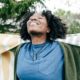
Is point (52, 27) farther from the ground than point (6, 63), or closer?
farther from the ground

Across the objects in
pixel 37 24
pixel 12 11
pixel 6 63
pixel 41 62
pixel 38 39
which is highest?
pixel 37 24

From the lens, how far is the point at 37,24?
4.09 metres

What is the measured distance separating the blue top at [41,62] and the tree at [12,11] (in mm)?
4050

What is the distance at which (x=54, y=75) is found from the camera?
4.02 metres

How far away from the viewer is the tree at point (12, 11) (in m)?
8.14

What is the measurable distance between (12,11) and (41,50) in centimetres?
424

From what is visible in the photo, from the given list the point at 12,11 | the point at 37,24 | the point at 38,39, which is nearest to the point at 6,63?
the point at 38,39

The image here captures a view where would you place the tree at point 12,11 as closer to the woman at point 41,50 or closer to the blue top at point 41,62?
the woman at point 41,50

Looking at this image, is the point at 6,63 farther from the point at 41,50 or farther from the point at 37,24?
the point at 37,24

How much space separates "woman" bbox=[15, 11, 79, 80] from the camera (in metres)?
4.02

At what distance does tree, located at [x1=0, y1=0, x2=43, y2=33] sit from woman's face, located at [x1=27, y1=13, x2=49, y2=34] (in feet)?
13.0

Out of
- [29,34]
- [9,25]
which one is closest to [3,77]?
[29,34]

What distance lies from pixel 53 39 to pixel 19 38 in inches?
14.5

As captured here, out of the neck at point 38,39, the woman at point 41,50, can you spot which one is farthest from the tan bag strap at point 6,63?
the neck at point 38,39
